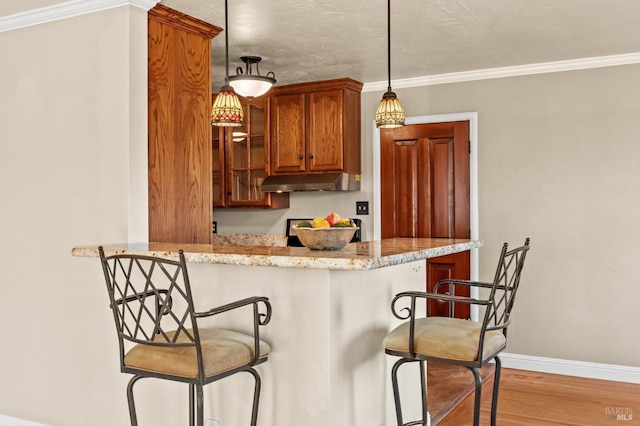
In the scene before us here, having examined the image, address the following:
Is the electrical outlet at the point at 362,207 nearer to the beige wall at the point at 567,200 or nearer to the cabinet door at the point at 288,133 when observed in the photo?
the cabinet door at the point at 288,133

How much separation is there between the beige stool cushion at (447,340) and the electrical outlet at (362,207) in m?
2.87

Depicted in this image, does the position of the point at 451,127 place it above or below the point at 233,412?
above

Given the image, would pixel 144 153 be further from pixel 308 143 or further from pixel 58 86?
pixel 308 143

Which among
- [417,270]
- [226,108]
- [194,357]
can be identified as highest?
[226,108]

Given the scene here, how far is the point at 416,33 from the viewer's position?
3.77 metres

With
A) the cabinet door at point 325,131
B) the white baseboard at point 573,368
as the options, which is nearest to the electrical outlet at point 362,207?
the cabinet door at point 325,131

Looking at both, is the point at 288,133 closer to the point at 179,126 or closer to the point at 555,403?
the point at 179,126

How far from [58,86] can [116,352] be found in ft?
4.63

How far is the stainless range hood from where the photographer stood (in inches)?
200

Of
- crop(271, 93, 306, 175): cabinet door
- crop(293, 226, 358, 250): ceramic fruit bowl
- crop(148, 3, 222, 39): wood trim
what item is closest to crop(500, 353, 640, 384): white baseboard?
crop(271, 93, 306, 175): cabinet door

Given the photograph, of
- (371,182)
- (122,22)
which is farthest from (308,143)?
(122,22)

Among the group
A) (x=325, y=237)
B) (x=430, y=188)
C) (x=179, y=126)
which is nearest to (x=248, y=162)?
(x=430, y=188)

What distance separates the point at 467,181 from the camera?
492 centimetres

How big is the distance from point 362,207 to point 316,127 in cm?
Result: 79
